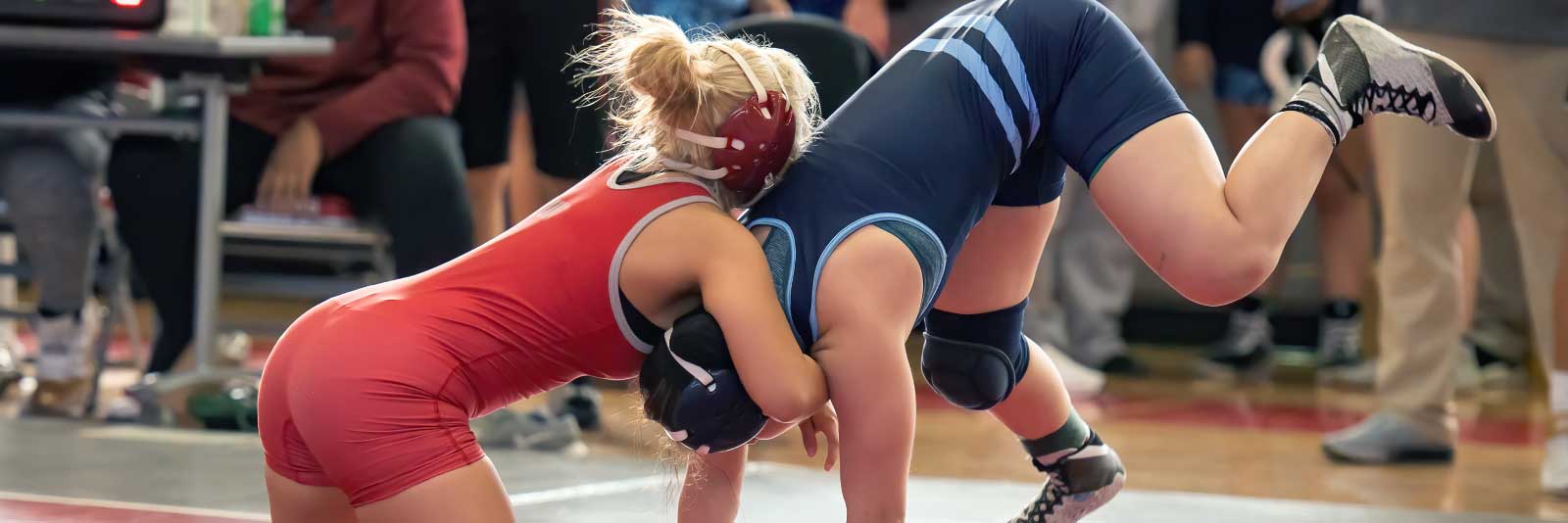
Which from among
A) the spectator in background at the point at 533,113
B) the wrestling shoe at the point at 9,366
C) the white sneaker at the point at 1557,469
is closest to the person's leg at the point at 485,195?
the spectator in background at the point at 533,113

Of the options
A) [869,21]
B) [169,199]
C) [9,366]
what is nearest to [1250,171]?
[169,199]

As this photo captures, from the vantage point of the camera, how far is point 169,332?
12.1 feet

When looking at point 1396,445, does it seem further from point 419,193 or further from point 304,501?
point 304,501

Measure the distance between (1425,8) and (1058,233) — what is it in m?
1.63

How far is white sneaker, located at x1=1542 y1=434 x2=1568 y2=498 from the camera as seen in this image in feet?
10.2

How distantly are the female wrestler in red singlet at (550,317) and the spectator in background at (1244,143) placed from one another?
3.27m

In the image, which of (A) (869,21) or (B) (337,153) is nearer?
(B) (337,153)

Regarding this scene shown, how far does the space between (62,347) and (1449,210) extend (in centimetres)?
274

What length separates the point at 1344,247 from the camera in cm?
495

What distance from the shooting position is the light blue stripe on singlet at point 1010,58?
2.07m

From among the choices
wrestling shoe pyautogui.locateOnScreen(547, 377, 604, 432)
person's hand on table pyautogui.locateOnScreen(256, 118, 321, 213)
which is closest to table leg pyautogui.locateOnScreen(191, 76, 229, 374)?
person's hand on table pyautogui.locateOnScreen(256, 118, 321, 213)

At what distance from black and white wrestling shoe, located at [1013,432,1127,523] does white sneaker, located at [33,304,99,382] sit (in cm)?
212

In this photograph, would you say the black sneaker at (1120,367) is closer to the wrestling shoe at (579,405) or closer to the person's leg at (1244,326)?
the person's leg at (1244,326)

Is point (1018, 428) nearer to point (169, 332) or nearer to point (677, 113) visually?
point (677, 113)
